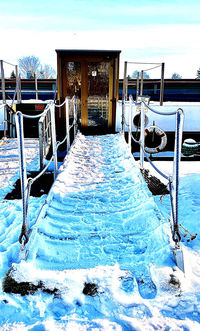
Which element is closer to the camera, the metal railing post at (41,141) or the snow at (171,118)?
the metal railing post at (41,141)

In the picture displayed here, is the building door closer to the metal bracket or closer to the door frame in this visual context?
the door frame

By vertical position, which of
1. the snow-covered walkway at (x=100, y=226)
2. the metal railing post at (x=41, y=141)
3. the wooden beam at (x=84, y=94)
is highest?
the wooden beam at (x=84, y=94)

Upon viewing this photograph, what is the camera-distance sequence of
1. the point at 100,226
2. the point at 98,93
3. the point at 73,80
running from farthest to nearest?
1. the point at 98,93
2. the point at 73,80
3. the point at 100,226

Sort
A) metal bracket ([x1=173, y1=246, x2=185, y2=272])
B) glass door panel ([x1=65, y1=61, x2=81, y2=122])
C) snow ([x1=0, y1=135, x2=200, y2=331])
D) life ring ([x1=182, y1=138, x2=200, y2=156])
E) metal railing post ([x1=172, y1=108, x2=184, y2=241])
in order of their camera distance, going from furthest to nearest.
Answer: glass door panel ([x1=65, y1=61, x2=81, y2=122])
life ring ([x1=182, y1=138, x2=200, y2=156])
metal railing post ([x1=172, y1=108, x2=184, y2=241])
metal bracket ([x1=173, y1=246, x2=185, y2=272])
snow ([x1=0, y1=135, x2=200, y2=331])

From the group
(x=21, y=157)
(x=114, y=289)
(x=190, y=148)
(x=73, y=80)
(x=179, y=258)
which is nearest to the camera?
(x=114, y=289)

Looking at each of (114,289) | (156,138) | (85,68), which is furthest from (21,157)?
(85,68)

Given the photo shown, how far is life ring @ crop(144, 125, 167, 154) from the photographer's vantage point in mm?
9289

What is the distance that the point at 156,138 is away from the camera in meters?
9.72

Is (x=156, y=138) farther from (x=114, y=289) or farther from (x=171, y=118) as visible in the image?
(x=114, y=289)

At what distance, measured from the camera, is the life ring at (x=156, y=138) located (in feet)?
30.5

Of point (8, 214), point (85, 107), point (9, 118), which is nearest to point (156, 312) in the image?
point (8, 214)

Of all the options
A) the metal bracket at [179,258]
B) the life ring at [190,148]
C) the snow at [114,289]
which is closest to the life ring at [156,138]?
the life ring at [190,148]

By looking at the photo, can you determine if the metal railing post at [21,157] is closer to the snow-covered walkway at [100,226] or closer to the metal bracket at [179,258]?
the snow-covered walkway at [100,226]

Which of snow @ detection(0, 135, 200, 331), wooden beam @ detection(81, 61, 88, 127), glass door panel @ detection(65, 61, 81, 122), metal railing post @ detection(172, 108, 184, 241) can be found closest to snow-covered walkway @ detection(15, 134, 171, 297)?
snow @ detection(0, 135, 200, 331)
